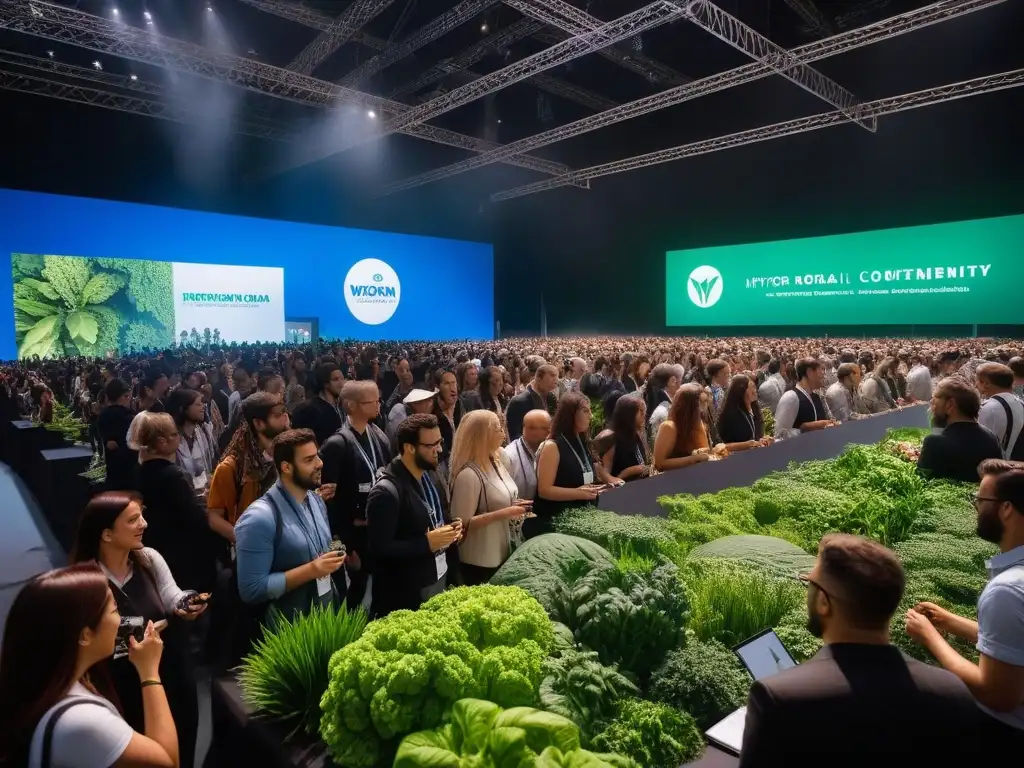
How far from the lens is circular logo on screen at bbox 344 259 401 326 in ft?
58.6

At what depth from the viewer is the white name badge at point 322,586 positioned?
245 centimetres

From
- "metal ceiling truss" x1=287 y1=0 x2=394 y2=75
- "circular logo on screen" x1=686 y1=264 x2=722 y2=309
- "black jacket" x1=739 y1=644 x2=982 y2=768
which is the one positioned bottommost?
"black jacket" x1=739 y1=644 x2=982 y2=768

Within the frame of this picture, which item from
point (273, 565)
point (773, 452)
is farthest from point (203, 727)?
point (773, 452)

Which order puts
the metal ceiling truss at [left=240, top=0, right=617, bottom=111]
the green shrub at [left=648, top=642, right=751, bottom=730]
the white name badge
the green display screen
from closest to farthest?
1. the green shrub at [left=648, top=642, right=751, bottom=730]
2. the white name badge
3. the metal ceiling truss at [left=240, top=0, right=617, bottom=111]
4. the green display screen

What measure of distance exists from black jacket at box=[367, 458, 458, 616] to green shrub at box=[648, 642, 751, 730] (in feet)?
3.73

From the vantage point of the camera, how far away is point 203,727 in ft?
9.66

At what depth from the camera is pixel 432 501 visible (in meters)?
2.78

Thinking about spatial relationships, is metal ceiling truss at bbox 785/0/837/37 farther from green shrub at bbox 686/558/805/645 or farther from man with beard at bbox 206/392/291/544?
green shrub at bbox 686/558/805/645

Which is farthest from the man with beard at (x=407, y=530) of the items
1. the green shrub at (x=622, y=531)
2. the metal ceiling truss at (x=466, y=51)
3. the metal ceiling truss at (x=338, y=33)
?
the metal ceiling truss at (x=466, y=51)

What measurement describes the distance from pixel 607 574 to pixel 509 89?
47.1ft

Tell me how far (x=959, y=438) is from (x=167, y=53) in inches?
458

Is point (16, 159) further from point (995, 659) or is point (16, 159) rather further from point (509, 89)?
point (995, 659)

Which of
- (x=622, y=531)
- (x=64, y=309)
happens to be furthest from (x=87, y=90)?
(x=622, y=531)

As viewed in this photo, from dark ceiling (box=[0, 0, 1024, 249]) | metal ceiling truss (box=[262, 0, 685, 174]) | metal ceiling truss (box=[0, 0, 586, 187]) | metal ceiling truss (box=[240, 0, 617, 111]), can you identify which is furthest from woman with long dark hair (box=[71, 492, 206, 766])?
metal ceiling truss (box=[240, 0, 617, 111])
